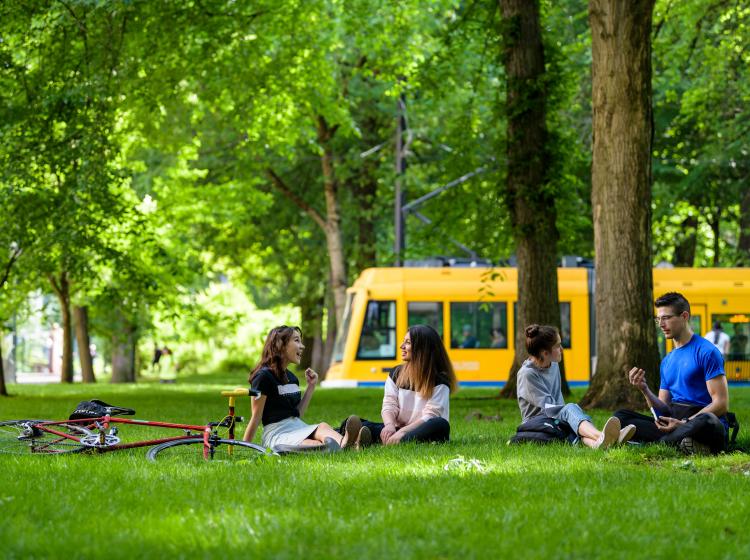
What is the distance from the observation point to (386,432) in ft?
38.3

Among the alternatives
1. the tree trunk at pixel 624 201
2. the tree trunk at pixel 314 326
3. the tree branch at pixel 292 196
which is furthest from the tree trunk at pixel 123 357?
the tree trunk at pixel 624 201

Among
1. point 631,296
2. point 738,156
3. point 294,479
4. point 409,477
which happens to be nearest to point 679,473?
point 409,477

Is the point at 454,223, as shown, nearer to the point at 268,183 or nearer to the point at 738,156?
the point at 738,156

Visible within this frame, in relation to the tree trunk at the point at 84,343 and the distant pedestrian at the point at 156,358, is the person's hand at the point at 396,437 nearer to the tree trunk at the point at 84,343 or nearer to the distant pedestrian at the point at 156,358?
the tree trunk at the point at 84,343

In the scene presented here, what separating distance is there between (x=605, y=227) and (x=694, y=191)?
17106mm

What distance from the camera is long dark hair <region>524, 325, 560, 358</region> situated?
37.6 ft

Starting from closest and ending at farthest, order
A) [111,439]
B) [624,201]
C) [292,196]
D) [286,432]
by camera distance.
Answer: [111,439], [286,432], [624,201], [292,196]

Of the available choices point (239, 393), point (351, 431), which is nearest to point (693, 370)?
point (351, 431)

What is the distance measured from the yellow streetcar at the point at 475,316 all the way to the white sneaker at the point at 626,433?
2236 centimetres

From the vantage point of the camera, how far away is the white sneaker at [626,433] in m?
10.7

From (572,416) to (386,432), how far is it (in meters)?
1.54

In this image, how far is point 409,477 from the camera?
8742 mm

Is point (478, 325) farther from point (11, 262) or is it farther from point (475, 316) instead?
point (11, 262)

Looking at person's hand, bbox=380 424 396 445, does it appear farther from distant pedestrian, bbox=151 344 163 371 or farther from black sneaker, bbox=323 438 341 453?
distant pedestrian, bbox=151 344 163 371
